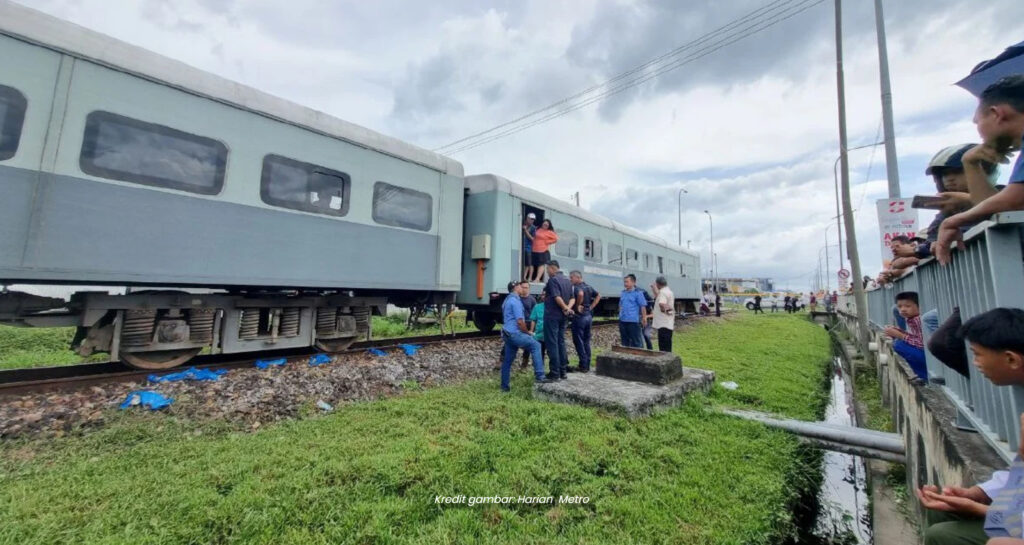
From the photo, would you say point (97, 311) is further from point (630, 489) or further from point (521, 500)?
point (630, 489)

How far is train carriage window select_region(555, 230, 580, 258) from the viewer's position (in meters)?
10.9

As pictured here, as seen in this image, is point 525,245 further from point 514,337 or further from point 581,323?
point 514,337

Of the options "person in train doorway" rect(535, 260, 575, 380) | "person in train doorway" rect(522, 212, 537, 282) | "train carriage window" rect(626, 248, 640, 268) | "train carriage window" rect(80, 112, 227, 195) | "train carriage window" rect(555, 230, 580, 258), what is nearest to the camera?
"train carriage window" rect(80, 112, 227, 195)

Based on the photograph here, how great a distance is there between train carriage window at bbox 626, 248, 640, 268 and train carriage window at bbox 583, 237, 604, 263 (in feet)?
6.71

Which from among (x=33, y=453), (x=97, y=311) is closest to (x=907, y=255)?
(x=33, y=453)

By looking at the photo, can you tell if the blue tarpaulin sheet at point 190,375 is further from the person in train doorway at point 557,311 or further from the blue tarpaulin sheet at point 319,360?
the person in train doorway at point 557,311

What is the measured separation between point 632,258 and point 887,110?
761 cm

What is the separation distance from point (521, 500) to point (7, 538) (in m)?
2.82

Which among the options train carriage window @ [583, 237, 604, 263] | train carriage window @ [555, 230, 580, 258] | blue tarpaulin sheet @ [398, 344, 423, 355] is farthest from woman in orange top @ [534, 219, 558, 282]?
blue tarpaulin sheet @ [398, 344, 423, 355]

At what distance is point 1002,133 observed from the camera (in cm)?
198

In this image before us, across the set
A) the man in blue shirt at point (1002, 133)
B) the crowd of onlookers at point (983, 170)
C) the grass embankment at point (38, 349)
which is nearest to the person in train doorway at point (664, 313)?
the grass embankment at point (38, 349)

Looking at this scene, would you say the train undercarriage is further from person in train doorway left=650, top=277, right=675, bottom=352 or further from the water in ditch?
the water in ditch

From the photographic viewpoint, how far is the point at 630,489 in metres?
3.14

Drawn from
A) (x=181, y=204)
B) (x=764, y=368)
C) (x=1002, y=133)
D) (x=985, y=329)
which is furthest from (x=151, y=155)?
(x=764, y=368)
